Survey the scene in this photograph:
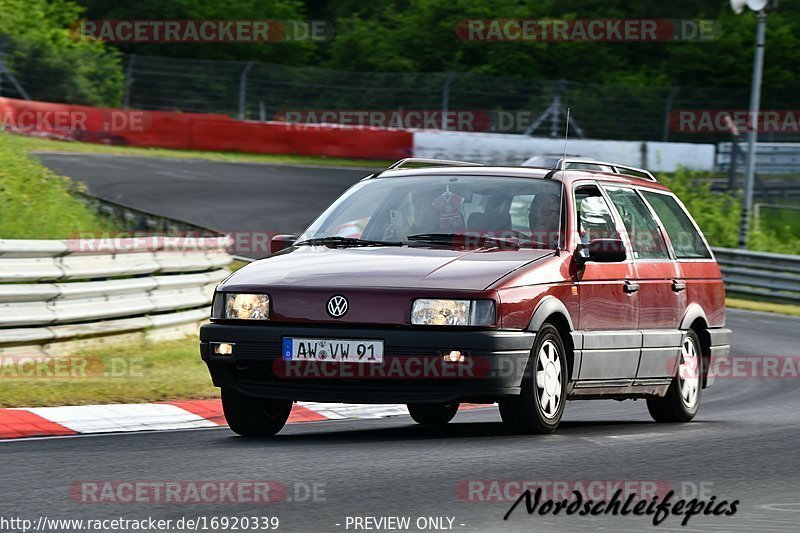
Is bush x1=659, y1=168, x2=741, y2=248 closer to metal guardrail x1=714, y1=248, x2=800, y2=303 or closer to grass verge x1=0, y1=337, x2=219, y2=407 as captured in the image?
metal guardrail x1=714, y1=248, x2=800, y2=303

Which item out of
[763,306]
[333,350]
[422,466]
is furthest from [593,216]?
[763,306]

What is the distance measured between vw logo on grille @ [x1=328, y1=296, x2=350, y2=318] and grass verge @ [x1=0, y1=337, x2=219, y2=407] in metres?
2.69

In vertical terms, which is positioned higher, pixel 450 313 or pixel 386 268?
pixel 386 268

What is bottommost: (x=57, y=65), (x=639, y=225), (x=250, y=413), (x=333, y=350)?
(x=250, y=413)

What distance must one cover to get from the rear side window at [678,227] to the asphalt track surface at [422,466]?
1.25 m

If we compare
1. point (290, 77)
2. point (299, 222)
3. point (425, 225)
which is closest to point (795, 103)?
point (290, 77)

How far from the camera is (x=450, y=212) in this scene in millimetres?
8562

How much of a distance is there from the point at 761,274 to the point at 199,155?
1468 cm

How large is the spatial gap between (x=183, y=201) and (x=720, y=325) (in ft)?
54.9

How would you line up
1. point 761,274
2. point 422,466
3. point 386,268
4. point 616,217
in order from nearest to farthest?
point 422,466
point 386,268
point 616,217
point 761,274

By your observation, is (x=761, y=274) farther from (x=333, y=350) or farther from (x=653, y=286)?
(x=333, y=350)

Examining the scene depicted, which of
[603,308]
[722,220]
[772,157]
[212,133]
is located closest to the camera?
[603,308]

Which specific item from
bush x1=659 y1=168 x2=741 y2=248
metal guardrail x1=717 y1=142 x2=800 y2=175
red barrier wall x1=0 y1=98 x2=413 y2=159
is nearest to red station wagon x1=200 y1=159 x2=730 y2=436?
bush x1=659 y1=168 x2=741 y2=248

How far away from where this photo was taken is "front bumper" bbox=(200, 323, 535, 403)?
7.37m
